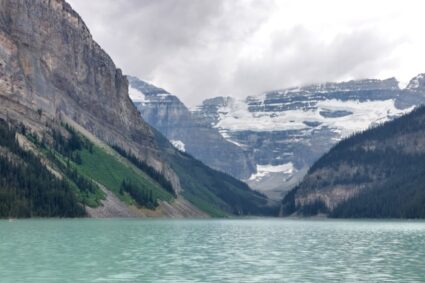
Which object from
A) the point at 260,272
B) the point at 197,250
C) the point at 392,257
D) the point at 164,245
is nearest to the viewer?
the point at 260,272

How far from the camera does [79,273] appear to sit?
7606 centimetres

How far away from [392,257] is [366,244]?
2970 centimetres

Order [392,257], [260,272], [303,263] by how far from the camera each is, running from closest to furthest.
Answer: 1. [260,272]
2. [303,263]
3. [392,257]

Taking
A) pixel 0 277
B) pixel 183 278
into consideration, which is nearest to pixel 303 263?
pixel 183 278

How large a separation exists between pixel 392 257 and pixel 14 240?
65.0m

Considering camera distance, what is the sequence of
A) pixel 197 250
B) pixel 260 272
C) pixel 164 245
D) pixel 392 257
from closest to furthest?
pixel 260 272 → pixel 392 257 → pixel 197 250 → pixel 164 245

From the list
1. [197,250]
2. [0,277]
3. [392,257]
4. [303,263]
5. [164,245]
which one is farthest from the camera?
[164,245]

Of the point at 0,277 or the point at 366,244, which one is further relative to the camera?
the point at 366,244

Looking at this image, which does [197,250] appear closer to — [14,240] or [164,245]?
[164,245]

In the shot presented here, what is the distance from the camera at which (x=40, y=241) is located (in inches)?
4732

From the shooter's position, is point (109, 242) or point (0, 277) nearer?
point (0, 277)

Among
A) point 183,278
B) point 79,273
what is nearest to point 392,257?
point 183,278

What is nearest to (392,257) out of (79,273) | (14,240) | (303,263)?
(303,263)

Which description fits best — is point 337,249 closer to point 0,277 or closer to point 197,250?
point 197,250
